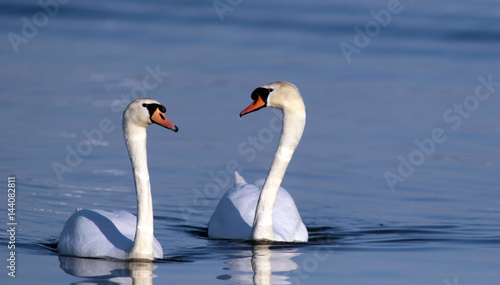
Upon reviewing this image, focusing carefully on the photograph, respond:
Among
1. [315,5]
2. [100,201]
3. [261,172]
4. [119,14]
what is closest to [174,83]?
[261,172]

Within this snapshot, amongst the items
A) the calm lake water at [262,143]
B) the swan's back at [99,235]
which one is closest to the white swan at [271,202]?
the calm lake water at [262,143]

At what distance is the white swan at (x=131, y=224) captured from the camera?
7711 mm

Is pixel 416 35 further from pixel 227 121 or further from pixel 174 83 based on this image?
pixel 227 121

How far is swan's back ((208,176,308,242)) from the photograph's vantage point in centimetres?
939

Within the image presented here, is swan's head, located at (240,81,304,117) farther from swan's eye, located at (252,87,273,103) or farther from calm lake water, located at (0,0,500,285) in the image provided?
calm lake water, located at (0,0,500,285)

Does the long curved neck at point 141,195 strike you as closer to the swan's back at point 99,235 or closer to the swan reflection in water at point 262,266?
the swan's back at point 99,235

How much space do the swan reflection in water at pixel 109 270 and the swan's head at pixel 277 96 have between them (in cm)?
195

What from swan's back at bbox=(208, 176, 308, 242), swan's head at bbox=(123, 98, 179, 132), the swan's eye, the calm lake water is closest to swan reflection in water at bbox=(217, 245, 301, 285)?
the calm lake water

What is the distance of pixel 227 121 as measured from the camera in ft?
47.0

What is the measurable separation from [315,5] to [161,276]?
2127 centimetres

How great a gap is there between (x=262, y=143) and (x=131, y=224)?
16.7ft

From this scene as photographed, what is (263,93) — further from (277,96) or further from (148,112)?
(148,112)

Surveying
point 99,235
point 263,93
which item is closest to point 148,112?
point 99,235

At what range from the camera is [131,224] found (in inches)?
336
